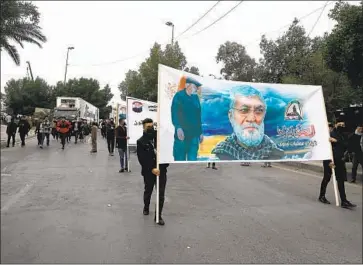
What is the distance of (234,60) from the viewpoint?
127 ft

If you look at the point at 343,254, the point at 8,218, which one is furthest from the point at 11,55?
the point at 343,254

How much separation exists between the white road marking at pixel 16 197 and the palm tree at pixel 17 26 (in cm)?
942

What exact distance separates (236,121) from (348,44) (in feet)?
24.9

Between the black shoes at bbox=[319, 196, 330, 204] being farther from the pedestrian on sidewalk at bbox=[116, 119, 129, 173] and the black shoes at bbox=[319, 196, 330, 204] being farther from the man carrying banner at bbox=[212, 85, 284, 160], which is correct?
the pedestrian on sidewalk at bbox=[116, 119, 129, 173]

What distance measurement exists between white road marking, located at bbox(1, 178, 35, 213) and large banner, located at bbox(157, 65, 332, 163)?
9.61 ft

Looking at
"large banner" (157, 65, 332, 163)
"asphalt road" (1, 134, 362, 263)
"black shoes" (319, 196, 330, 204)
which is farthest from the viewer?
"black shoes" (319, 196, 330, 204)

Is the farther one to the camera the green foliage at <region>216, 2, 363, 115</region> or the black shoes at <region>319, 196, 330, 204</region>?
the green foliage at <region>216, 2, 363, 115</region>

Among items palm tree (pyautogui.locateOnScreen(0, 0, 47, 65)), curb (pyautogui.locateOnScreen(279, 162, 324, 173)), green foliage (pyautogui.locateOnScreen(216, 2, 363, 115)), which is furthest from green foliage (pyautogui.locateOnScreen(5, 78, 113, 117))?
curb (pyautogui.locateOnScreen(279, 162, 324, 173))

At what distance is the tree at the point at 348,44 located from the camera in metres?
12.0

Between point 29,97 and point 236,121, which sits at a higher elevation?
point 29,97

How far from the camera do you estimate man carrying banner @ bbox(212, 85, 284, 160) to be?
6199 millimetres

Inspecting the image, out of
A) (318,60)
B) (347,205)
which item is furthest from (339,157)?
(318,60)

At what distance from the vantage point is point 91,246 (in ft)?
16.2

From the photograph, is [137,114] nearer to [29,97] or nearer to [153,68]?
[153,68]
